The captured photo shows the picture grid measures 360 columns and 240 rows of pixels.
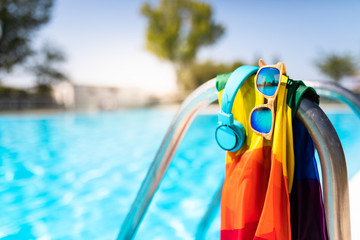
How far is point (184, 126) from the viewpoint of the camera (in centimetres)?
83

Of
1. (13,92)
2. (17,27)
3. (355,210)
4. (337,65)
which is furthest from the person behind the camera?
(337,65)

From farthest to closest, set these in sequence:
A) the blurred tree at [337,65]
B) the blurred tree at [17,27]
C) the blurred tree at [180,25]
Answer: the blurred tree at [337,65], the blurred tree at [180,25], the blurred tree at [17,27]

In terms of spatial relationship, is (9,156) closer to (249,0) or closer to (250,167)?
(250,167)

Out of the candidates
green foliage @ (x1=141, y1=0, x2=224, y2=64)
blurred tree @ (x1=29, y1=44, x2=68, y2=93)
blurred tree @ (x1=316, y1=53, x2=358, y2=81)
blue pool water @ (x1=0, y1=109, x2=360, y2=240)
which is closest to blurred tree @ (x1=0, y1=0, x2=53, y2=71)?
blurred tree @ (x1=29, y1=44, x2=68, y2=93)

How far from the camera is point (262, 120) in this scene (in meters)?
0.66

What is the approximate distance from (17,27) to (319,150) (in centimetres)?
2716

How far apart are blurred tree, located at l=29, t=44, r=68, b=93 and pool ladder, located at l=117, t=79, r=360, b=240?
25381 mm

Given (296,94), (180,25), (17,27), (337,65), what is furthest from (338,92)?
(337,65)

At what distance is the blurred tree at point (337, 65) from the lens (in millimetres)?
31306

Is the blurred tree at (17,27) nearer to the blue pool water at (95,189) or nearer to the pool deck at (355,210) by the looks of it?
the blue pool water at (95,189)

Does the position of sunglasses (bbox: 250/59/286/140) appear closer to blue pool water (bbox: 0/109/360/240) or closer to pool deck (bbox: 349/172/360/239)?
blue pool water (bbox: 0/109/360/240)

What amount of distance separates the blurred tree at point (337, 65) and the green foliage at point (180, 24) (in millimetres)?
15836

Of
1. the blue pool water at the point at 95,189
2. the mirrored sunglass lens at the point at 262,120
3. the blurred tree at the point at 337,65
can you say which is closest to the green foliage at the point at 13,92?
the blue pool water at the point at 95,189

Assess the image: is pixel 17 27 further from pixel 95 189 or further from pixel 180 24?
pixel 95 189
